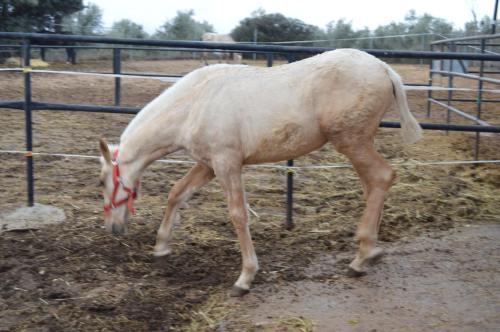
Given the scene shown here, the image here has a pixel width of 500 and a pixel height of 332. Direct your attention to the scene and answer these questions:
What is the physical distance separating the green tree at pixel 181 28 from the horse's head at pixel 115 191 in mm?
26117

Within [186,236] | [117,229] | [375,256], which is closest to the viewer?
[375,256]

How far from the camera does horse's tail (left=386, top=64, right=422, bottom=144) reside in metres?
3.67

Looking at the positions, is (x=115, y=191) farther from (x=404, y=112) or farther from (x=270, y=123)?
(x=404, y=112)

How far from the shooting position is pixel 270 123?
11.9ft

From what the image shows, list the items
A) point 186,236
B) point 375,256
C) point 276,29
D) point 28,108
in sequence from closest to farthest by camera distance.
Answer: point 375,256 < point 186,236 < point 28,108 < point 276,29

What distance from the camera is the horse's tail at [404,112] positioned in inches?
145

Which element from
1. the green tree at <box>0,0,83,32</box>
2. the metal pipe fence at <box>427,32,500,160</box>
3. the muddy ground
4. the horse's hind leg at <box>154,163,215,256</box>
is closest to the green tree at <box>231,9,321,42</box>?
the green tree at <box>0,0,83,32</box>

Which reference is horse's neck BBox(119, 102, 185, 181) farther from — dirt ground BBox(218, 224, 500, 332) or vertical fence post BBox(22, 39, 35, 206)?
vertical fence post BBox(22, 39, 35, 206)

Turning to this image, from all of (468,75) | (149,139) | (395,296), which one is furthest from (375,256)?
(468,75)

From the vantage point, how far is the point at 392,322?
3104mm

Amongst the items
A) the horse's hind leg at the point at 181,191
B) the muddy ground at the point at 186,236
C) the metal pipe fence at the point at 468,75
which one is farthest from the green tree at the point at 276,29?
the horse's hind leg at the point at 181,191

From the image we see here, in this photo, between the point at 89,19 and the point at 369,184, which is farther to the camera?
the point at 89,19

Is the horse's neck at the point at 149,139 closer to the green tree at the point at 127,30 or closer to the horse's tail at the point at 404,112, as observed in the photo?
the horse's tail at the point at 404,112

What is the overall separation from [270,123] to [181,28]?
27.5 metres
